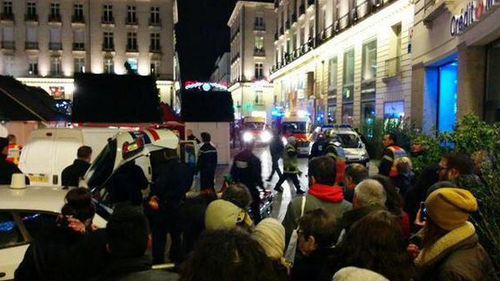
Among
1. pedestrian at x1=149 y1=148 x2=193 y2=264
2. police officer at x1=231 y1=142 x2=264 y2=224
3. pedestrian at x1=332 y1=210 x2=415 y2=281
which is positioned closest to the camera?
pedestrian at x1=332 y1=210 x2=415 y2=281

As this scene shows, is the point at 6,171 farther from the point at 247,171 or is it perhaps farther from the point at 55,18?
the point at 55,18

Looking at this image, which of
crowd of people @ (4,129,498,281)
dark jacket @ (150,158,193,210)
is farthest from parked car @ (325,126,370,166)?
crowd of people @ (4,129,498,281)

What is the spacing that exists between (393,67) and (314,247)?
2368 centimetres

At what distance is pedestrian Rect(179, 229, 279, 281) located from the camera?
71.1 inches

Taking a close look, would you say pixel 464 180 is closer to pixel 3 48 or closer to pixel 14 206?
pixel 14 206

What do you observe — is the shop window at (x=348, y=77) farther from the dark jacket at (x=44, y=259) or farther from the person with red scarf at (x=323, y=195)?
the dark jacket at (x=44, y=259)

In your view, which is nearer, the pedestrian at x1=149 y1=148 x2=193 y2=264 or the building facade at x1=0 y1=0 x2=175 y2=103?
the pedestrian at x1=149 y1=148 x2=193 y2=264

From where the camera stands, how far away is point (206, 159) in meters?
12.7

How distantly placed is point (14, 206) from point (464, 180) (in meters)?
4.36

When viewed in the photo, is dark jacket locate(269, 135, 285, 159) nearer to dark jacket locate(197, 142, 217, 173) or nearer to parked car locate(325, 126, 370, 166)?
parked car locate(325, 126, 370, 166)

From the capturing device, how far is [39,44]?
214ft

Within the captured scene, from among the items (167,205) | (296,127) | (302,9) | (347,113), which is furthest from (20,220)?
(302,9)

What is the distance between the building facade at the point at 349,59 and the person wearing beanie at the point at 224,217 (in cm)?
2031

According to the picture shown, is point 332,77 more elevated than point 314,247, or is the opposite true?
point 332,77
